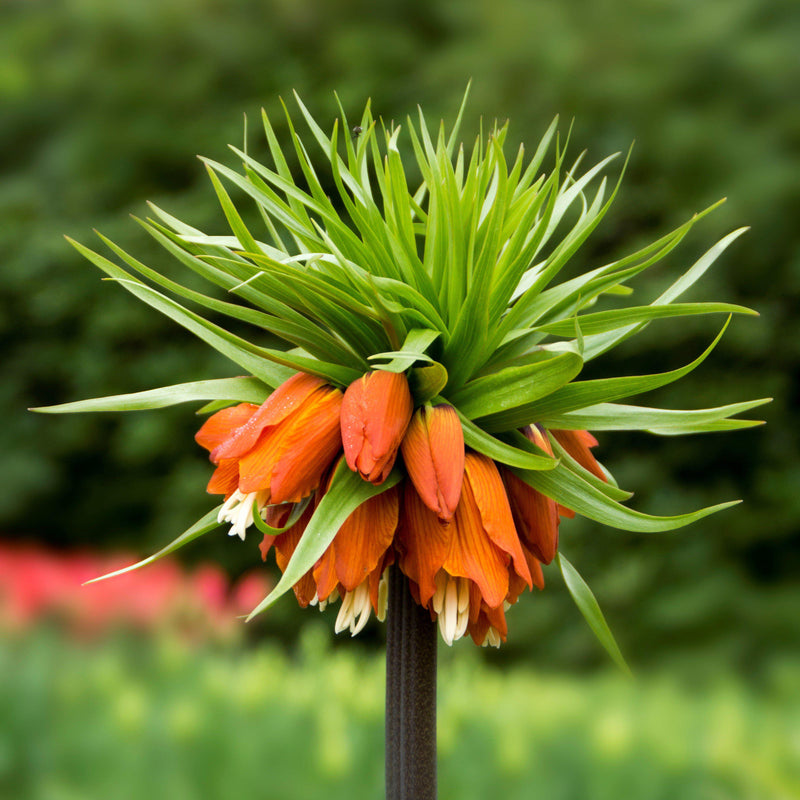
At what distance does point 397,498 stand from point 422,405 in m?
0.06

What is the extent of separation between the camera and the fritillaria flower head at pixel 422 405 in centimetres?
58

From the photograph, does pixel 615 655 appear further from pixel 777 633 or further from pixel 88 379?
pixel 88 379

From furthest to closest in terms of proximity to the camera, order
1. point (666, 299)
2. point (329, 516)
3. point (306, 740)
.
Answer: point (306, 740) < point (666, 299) < point (329, 516)

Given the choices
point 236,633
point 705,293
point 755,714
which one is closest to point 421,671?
point 236,633

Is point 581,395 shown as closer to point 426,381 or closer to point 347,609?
point 426,381

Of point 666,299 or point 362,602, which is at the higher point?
point 666,299

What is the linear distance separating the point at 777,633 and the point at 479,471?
374 cm

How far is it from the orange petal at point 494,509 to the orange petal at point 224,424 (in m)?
0.16

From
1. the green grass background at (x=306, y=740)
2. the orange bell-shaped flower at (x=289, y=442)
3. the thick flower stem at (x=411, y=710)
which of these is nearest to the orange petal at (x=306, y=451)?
the orange bell-shaped flower at (x=289, y=442)

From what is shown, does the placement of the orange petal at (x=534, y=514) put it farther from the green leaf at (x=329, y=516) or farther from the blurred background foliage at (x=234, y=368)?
the blurred background foliage at (x=234, y=368)

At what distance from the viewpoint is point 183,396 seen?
629 millimetres

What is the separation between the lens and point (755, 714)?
119 inches

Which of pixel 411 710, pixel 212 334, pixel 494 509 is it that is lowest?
pixel 411 710

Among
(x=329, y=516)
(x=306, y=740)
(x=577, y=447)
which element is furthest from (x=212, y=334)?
(x=306, y=740)
